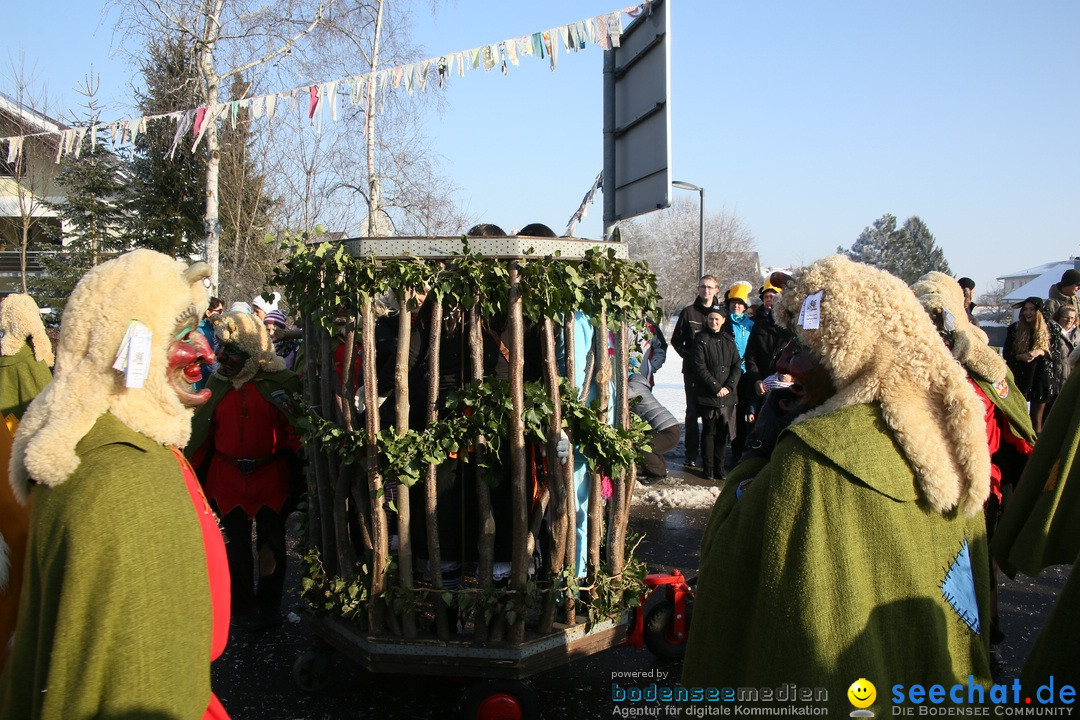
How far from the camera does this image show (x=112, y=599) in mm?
1726

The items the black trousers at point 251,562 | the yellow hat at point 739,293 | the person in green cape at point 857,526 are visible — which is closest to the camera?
the person in green cape at point 857,526

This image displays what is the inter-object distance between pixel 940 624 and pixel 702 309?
21.9ft

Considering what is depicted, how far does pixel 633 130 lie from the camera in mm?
5762

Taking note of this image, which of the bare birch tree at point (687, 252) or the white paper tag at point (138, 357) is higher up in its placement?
the bare birch tree at point (687, 252)

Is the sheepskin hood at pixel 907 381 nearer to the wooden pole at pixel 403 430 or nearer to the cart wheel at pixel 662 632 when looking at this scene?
the wooden pole at pixel 403 430

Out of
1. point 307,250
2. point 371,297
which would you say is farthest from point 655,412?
point 307,250

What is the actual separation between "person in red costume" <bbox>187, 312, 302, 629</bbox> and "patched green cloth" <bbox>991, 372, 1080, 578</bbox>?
12.2 ft

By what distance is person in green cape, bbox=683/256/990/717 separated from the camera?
1.97 m

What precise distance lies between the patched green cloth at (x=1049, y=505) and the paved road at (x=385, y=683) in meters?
1.13

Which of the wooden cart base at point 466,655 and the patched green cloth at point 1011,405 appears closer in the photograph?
the wooden cart base at point 466,655

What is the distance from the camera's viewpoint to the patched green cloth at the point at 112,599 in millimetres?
1698

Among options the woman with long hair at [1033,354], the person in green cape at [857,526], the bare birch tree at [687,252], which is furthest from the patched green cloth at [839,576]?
the bare birch tree at [687,252]

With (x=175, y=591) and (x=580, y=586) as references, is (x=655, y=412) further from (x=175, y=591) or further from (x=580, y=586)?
(x=175, y=591)

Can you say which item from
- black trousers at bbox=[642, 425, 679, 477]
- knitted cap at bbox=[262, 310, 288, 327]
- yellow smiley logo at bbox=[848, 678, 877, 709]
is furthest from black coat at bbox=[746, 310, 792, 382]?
yellow smiley logo at bbox=[848, 678, 877, 709]
